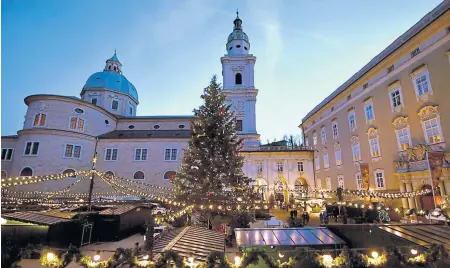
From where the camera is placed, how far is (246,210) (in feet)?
46.1

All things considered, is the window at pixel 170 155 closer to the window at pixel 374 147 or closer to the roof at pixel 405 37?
the roof at pixel 405 37

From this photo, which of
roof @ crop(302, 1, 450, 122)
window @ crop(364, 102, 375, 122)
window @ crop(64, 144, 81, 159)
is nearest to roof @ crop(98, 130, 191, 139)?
window @ crop(64, 144, 81, 159)

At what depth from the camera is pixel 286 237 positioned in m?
6.94

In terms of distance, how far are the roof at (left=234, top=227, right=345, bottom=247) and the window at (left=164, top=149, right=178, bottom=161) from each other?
2654 cm

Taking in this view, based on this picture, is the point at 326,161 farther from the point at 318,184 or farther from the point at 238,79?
the point at 238,79

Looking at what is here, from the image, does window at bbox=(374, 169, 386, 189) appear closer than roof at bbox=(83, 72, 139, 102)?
Yes

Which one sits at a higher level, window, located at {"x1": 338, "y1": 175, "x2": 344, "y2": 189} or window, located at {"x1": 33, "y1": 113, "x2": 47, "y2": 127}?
window, located at {"x1": 33, "y1": 113, "x2": 47, "y2": 127}

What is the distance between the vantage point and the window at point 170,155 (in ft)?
108

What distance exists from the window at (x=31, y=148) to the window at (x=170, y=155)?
16506mm

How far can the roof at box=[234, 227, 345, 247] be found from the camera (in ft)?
20.9

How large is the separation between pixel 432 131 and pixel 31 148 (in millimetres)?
42692

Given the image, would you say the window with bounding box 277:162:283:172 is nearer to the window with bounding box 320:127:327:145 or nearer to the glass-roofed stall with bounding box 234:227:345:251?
the window with bounding box 320:127:327:145

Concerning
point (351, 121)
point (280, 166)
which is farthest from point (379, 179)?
point (280, 166)

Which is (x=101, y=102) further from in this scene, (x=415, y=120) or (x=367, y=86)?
(x=415, y=120)
